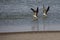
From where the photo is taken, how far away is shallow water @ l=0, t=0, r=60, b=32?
1.80 m

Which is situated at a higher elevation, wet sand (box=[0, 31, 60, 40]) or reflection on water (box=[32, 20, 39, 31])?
reflection on water (box=[32, 20, 39, 31])

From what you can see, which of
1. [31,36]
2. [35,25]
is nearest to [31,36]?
[31,36]

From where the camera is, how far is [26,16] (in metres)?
1.83

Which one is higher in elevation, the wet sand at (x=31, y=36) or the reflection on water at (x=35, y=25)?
the reflection on water at (x=35, y=25)

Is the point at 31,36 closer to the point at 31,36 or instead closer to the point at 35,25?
the point at 31,36

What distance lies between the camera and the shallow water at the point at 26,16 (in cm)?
180

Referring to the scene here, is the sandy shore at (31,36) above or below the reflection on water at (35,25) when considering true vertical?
below

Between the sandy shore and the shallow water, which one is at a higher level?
the shallow water

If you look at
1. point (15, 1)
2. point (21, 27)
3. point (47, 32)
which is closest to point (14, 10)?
point (15, 1)

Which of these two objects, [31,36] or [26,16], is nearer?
[31,36]

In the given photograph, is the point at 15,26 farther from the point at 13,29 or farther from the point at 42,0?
the point at 42,0

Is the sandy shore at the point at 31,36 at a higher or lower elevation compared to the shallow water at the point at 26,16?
lower

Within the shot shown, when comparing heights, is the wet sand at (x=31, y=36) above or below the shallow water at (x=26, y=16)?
below

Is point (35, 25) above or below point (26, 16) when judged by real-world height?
below
